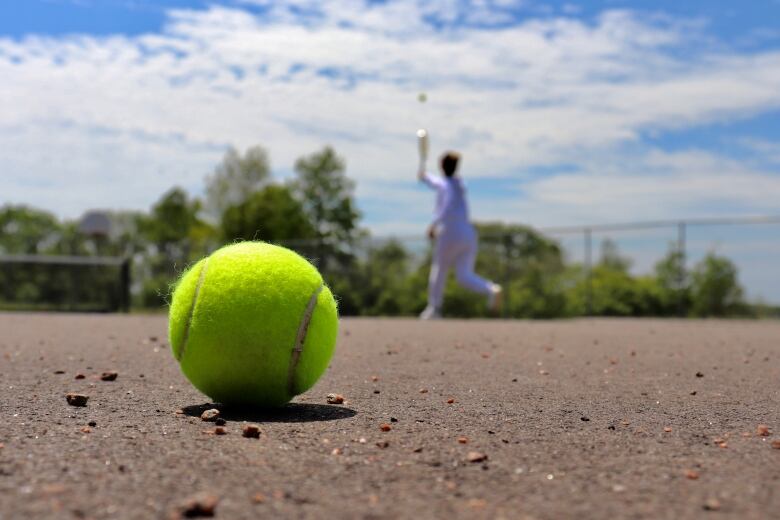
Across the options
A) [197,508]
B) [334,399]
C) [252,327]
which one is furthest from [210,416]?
[197,508]

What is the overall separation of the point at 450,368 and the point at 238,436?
3.17 metres

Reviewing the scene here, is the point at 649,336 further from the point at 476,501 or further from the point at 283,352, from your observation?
the point at 476,501

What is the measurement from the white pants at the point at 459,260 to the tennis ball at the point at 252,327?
9.61m

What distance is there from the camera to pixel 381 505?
7.78ft

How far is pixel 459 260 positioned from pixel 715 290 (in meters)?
7.43

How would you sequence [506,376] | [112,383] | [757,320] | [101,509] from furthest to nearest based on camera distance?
[757,320] → [506,376] → [112,383] → [101,509]

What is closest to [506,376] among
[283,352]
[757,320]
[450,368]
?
[450,368]

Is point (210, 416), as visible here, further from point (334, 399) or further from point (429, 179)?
point (429, 179)

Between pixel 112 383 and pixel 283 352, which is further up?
pixel 283 352

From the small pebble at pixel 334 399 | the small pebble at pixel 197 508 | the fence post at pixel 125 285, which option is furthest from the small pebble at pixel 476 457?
the fence post at pixel 125 285

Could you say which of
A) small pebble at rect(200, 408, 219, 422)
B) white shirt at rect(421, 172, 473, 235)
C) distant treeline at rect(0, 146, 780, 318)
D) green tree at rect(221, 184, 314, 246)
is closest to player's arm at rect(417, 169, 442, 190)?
white shirt at rect(421, 172, 473, 235)

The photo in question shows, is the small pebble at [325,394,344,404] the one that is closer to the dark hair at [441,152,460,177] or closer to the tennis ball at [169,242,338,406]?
the tennis ball at [169,242,338,406]

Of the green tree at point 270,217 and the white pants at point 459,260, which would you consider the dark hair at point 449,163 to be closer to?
the white pants at point 459,260

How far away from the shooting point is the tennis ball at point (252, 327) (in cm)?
395
